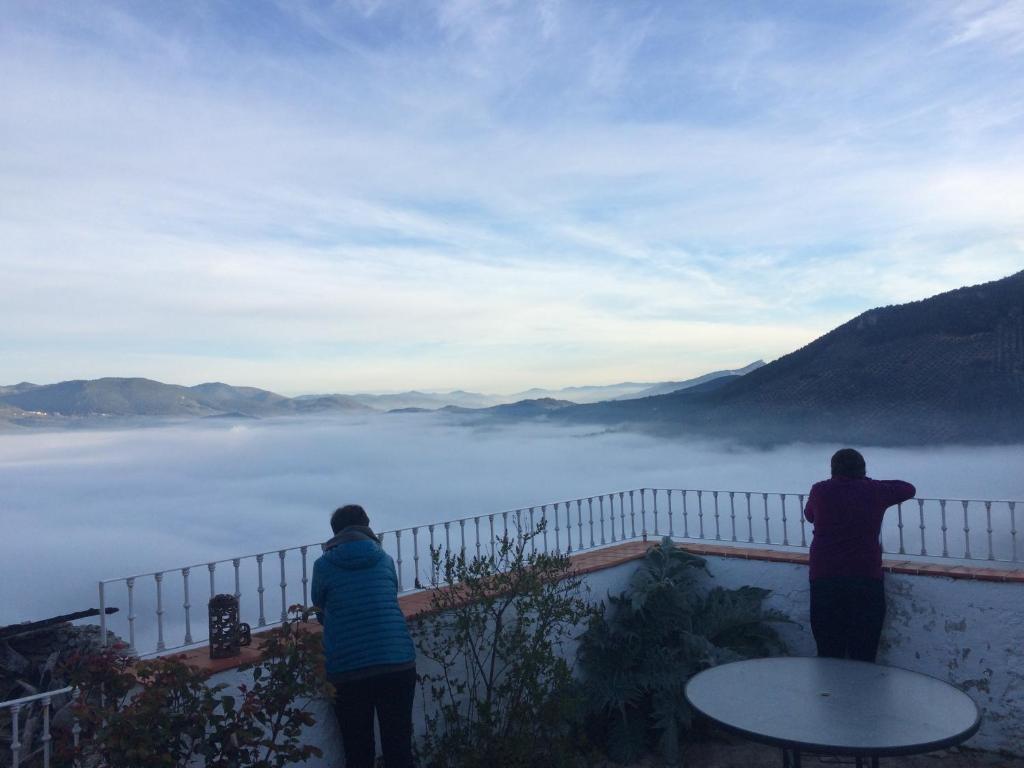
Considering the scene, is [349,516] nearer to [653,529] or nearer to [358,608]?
[358,608]

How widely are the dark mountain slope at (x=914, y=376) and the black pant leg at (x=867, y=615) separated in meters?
56.7

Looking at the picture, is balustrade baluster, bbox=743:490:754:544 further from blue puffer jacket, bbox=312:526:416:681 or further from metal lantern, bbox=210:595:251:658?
metal lantern, bbox=210:595:251:658

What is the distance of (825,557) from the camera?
4.82 metres

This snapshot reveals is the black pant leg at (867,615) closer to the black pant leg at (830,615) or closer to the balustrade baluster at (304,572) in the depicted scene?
the black pant leg at (830,615)

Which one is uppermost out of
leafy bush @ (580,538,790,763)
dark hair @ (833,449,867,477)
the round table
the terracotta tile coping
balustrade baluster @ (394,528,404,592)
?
dark hair @ (833,449,867,477)

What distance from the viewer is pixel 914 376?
57656 millimetres

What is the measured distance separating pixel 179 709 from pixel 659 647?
3.61m

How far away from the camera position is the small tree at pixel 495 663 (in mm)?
4797

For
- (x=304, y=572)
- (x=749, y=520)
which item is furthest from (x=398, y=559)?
(x=749, y=520)

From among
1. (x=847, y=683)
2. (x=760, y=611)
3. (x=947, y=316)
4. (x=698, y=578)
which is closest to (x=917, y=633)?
(x=760, y=611)

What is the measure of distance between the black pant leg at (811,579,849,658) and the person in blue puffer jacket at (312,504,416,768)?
8.17 feet

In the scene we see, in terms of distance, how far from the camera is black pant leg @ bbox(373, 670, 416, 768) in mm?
3871

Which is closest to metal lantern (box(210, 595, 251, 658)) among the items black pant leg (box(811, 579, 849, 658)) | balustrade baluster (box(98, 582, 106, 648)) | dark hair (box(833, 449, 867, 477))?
balustrade baluster (box(98, 582, 106, 648))

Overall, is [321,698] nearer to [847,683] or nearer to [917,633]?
[847,683]
